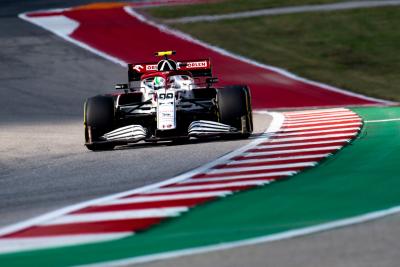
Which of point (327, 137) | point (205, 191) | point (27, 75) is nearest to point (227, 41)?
point (27, 75)

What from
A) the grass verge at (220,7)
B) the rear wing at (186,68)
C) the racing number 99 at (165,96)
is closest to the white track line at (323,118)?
the rear wing at (186,68)

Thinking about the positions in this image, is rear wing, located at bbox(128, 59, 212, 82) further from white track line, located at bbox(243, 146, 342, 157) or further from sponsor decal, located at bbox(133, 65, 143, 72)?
white track line, located at bbox(243, 146, 342, 157)

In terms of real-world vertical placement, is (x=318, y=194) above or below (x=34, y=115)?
above

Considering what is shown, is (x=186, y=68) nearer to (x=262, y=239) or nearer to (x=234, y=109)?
(x=234, y=109)

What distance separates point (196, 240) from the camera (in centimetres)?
752

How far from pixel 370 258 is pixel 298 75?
21870mm

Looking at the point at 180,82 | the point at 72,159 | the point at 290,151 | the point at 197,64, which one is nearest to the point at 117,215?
the point at 290,151

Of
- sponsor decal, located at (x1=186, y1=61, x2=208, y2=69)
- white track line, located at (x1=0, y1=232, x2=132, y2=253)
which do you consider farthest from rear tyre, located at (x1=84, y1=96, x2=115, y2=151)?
white track line, located at (x1=0, y1=232, x2=132, y2=253)

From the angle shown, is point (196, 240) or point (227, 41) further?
point (227, 41)

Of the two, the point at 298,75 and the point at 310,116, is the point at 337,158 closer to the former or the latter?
the point at 310,116

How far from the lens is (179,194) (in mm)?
9750

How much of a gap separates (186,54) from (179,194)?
20974 mm

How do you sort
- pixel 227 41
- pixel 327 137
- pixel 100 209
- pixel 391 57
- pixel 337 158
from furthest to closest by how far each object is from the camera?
pixel 227 41 < pixel 391 57 < pixel 327 137 < pixel 337 158 < pixel 100 209

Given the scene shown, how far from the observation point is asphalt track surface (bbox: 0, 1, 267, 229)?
419 inches
